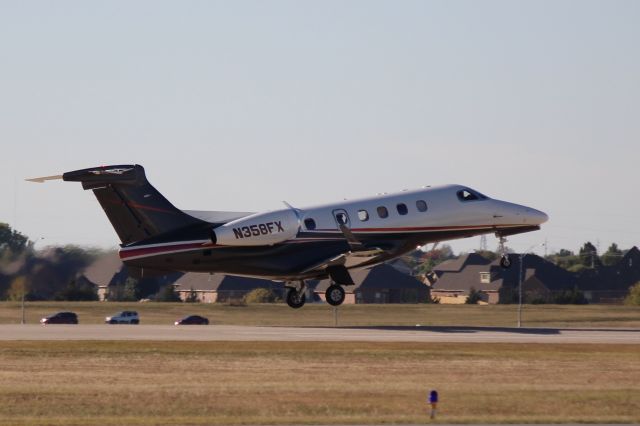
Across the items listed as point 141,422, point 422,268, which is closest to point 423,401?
point 141,422

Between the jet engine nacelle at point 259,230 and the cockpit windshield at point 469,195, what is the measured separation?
7.26m

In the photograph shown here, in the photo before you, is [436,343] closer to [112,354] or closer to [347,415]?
[112,354]

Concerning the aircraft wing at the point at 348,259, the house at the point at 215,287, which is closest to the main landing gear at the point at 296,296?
the aircraft wing at the point at 348,259

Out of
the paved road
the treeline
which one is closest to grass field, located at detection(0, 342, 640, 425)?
the paved road

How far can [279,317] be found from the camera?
7719 cm

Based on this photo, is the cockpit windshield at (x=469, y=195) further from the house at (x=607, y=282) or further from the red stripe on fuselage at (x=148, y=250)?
the house at (x=607, y=282)

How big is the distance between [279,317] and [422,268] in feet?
294

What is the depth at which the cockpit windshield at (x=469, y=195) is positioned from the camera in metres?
51.5

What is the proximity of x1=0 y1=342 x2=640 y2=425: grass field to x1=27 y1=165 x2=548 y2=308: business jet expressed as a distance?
7013 mm

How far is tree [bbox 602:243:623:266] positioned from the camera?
160 metres

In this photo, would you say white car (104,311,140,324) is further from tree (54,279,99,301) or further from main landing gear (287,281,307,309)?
main landing gear (287,281,307,309)

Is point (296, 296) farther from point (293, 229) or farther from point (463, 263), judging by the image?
point (463, 263)


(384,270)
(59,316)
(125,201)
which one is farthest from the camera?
(384,270)

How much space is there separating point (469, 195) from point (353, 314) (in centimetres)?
2855
